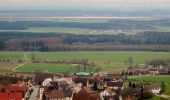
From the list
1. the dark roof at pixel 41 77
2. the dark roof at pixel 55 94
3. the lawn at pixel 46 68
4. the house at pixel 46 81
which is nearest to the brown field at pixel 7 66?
the lawn at pixel 46 68

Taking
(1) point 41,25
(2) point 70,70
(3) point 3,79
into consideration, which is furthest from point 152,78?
(1) point 41,25

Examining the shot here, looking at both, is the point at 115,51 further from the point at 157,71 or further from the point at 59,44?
the point at 157,71

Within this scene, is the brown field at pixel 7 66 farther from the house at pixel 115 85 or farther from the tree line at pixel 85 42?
the house at pixel 115 85

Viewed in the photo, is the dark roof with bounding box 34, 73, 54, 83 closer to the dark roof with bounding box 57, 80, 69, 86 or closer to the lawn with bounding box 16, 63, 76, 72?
the dark roof with bounding box 57, 80, 69, 86

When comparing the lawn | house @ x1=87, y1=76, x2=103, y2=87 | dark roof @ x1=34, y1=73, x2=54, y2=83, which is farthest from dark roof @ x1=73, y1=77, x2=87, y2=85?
the lawn

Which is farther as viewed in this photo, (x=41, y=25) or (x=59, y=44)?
(x=41, y=25)

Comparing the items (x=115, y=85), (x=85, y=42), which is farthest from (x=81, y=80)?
(x=85, y=42)

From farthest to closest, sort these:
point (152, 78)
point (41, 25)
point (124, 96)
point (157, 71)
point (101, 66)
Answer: point (41, 25), point (101, 66), point (157, 71), point (152, 78), point (124, 96)
